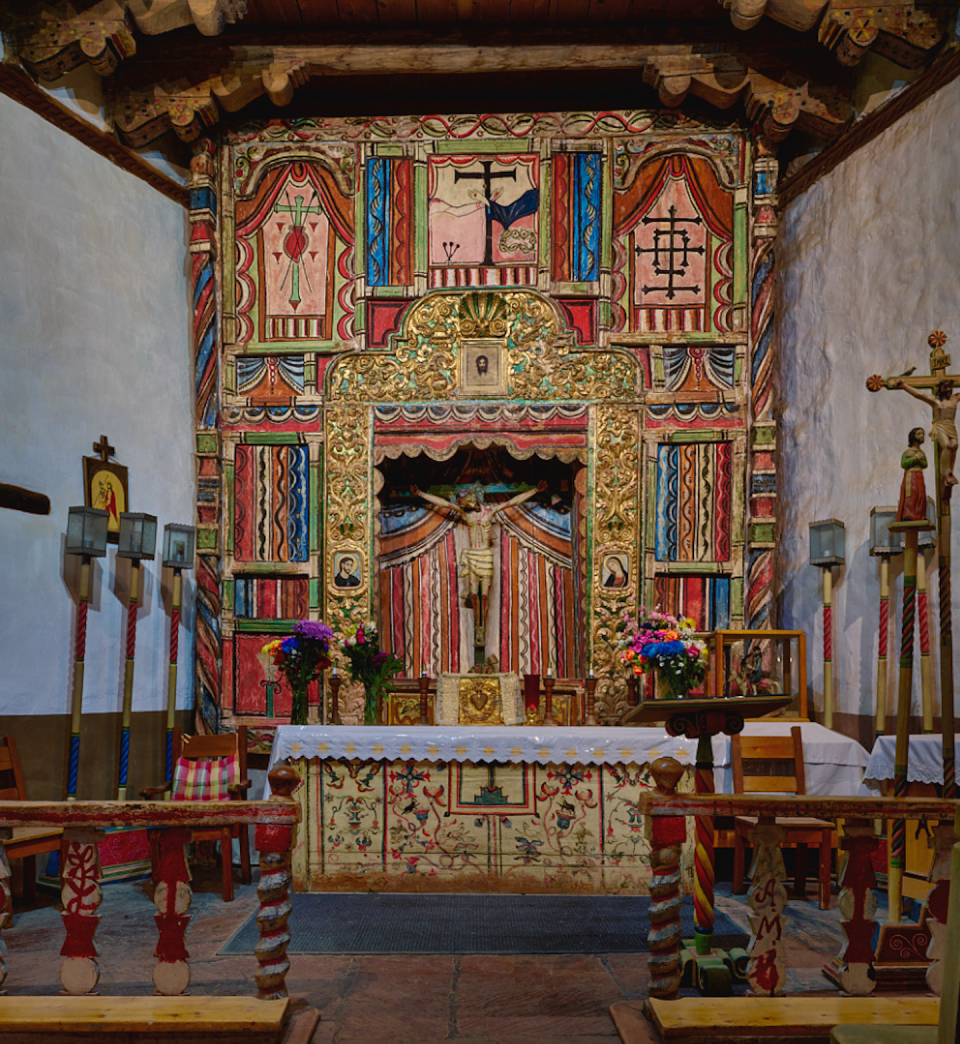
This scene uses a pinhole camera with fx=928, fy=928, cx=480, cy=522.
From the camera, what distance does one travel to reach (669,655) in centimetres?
619

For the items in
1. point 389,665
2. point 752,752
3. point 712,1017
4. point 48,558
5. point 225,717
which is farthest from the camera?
point 225,717

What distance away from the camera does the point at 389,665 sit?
672cm

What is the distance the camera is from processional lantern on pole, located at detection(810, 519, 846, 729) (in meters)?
6.41

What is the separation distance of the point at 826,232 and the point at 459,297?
2.84 metres

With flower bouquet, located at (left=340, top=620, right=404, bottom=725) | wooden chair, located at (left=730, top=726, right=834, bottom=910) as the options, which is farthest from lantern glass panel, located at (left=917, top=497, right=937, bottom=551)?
flower bouquet, located at (left=340, top=620, right=404, bottom=725)

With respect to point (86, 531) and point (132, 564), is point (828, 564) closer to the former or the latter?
point (132, 564)

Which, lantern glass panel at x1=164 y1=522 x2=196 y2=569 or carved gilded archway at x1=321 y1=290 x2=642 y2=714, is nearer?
lantern glass panel at x1=164 y1=522 x2=196 y2=569

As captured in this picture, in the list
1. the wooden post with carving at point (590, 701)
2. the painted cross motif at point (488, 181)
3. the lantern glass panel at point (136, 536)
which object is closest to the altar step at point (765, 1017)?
the wooden post with carving at point (590, 701)

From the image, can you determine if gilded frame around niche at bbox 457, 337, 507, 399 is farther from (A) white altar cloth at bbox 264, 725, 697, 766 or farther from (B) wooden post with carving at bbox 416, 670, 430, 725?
(A) white altar cloth at bbox 264, 725, 697, 766

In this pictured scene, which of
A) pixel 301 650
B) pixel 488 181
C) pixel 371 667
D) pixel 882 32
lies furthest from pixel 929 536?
pixel 488 181

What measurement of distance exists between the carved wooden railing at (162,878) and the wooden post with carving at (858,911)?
195 centimetres

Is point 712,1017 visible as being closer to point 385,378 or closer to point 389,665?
point 389,665

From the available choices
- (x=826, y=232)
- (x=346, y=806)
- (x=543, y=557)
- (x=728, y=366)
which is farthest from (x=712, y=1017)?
(x=826, y=232)

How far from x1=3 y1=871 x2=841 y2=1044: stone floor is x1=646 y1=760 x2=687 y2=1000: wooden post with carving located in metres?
0.30
